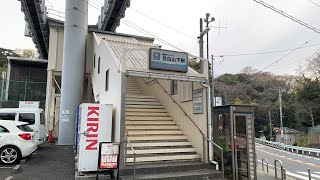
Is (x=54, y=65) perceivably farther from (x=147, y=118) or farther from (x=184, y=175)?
(x=184, y=175)

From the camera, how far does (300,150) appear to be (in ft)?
99.4

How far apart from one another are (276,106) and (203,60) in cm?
4854

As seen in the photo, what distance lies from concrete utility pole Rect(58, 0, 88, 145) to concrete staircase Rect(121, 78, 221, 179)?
5.82m

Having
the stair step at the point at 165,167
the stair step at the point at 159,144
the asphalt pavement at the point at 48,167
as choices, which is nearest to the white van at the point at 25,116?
the asphalt pavement at the point at 48,167

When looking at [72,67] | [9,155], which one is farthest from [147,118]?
[72,67]

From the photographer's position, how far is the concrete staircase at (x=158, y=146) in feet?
25.5

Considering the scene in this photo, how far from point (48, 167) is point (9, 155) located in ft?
4.75

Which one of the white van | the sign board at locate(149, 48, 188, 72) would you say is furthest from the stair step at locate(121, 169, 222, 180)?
the white van

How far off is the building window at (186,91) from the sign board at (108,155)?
3583 mm

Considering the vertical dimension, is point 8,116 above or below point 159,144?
above

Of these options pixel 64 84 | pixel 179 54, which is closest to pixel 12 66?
pixel 64 84

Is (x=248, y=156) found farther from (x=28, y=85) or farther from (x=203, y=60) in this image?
(x=28, y=85)

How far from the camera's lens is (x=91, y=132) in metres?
7.93

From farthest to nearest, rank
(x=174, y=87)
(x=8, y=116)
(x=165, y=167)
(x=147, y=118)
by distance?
(x=8, y=116)
(x=174, y=87)
(x=147, y=118)
(x=165, y=167)
